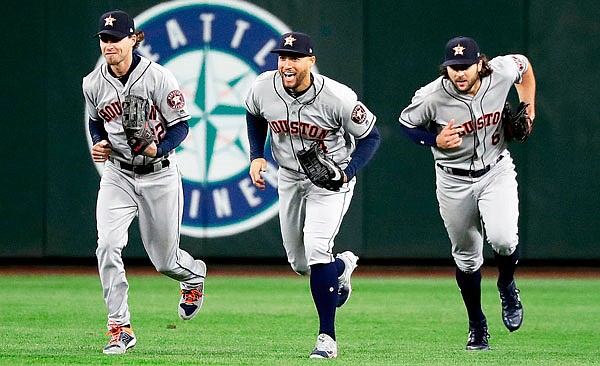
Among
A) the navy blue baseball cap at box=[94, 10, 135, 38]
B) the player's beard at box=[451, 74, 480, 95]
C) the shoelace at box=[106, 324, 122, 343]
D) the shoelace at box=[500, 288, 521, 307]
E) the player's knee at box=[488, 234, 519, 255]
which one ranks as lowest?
the shoelace at box=[106, 324, 122, 343]

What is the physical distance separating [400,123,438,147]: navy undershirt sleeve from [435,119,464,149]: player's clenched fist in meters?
0.09

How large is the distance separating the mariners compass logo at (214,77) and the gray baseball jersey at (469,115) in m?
5.18

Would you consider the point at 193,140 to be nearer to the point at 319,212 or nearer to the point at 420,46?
the point at 420,46

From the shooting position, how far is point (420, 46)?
12.8m

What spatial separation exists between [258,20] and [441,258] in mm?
2929

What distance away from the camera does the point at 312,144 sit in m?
7.27

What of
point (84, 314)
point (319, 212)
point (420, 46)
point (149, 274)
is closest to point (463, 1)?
point (420, 46)

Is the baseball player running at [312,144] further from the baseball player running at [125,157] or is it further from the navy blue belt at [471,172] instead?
the navy blue belt at [471,172]

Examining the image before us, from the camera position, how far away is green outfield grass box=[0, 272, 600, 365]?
6871 mm

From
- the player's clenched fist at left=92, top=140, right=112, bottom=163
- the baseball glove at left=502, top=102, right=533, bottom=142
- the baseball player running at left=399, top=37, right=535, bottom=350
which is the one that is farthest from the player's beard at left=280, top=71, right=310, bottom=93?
the baseball glove at left=502, top=102, right=533, bottom=142

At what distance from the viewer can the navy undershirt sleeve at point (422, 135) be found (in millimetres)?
7527

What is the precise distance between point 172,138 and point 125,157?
29 cm

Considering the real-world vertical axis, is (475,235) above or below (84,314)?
above

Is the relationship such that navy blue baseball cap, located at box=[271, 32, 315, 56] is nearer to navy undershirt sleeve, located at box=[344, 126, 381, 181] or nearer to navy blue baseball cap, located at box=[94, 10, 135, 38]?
navy undershirt sleeve, located at box=[344, 126, 381, 181]
